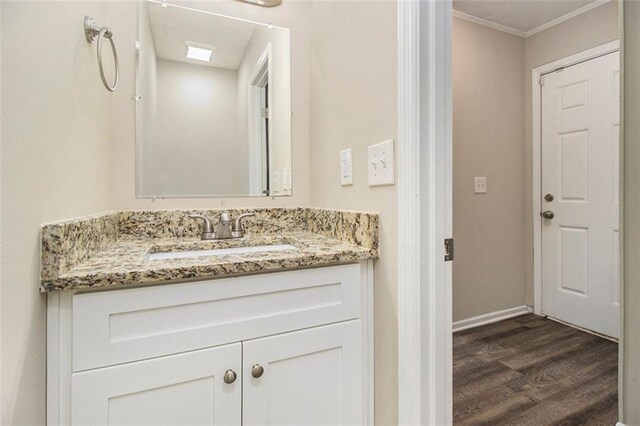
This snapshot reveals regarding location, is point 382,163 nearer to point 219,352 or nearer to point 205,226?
point 219,352

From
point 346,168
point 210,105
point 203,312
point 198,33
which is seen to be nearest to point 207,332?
point 203,312

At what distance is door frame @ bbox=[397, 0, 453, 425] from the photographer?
2.83 feet

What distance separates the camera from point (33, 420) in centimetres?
66

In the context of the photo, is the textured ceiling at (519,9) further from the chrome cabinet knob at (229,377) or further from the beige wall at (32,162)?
the chrome cabinet knob at (229,377)

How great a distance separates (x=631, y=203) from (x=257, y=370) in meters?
1.47

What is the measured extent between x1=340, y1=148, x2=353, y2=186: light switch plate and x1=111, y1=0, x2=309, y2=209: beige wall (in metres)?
0.39

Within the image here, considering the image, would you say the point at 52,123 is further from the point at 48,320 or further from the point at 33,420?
the point at 33,420

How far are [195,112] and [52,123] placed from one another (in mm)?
725

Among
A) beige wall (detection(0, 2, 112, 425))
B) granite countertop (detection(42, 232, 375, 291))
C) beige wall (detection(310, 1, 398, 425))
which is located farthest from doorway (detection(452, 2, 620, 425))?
beige wall (detection(0, 2, 112, 425))

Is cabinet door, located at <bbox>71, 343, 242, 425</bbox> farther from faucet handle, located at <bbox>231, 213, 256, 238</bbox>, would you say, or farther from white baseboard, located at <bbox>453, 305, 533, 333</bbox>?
white baseboard, located at <bbox>453, 305, 533, 333</bbox>

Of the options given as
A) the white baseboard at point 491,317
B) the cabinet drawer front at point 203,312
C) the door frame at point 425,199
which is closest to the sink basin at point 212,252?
the cabinet drawer front at point 203,312

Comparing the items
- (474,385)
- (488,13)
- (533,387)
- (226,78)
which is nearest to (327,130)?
(226,78)

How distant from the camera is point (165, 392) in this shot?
2.63ft

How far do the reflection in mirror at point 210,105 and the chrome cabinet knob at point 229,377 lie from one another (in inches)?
32.5
